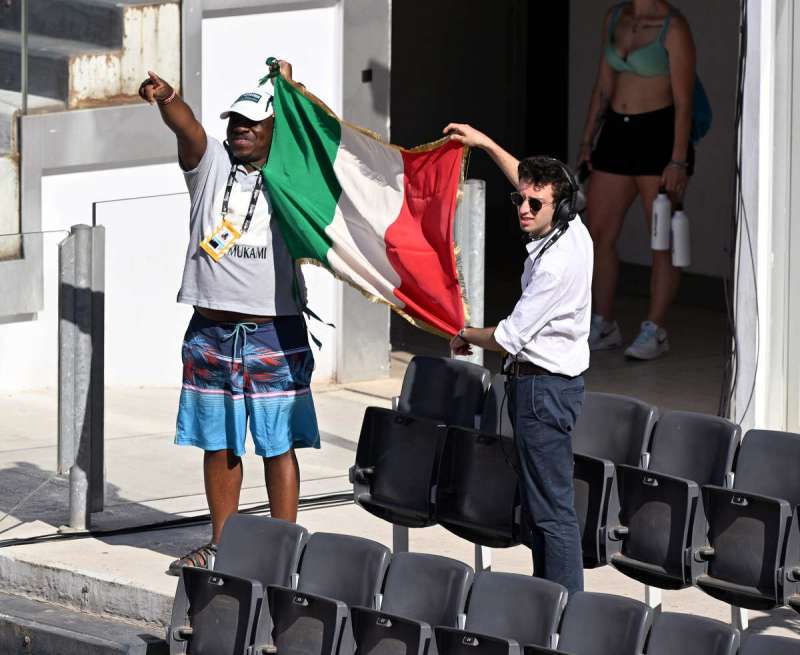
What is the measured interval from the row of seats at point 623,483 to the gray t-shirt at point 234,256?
26.5 inches

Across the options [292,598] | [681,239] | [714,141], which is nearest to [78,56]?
[681,239]

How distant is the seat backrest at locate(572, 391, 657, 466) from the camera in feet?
22.8

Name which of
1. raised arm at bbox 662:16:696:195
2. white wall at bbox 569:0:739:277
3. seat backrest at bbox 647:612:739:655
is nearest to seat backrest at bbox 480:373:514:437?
seat backrest at bbox 647:612:739:655

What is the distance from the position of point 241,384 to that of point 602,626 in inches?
97.2

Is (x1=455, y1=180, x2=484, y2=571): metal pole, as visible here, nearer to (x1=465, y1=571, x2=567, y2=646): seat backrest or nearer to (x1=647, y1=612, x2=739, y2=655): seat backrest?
(x1=465, y1=571, x2=567, y2=646): seat backrest

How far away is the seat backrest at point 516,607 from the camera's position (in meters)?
5.58

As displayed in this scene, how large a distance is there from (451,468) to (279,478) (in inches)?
34.4

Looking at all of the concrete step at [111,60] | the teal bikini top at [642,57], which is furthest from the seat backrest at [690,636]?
the teal bikini top at [642,57]

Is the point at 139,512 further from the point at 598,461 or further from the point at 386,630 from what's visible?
the point at 386,630

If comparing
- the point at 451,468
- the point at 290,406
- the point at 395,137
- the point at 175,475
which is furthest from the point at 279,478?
the point at 395,137

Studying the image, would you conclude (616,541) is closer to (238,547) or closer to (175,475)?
(238,547)

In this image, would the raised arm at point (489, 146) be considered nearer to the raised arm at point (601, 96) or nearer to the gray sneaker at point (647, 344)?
the raised arm at point (601, 96)

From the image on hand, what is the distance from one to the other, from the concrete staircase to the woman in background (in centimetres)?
280

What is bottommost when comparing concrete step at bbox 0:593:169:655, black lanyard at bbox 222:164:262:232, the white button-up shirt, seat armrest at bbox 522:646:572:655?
concrete step at bbox 0:593:169:655
